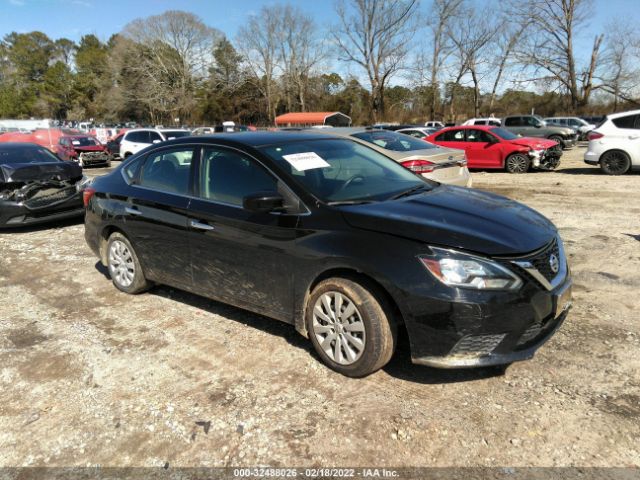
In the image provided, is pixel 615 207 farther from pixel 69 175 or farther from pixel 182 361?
pixel 69 175

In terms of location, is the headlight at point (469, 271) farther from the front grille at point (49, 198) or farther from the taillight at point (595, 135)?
the taillight at point (595, 135)

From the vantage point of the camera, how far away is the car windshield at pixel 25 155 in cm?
867

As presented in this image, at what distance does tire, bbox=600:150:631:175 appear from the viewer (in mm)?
13023

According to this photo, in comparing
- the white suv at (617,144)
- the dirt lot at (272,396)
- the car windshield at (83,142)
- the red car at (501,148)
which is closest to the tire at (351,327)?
the dirt lot at (272,396)

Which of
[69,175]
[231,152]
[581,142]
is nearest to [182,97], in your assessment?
[581,142]

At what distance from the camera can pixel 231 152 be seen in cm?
391

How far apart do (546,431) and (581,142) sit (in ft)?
103

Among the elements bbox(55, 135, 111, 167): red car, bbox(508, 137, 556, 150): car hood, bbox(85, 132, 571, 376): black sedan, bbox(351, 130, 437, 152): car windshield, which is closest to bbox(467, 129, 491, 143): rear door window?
bbox(508, 137, 556, 150): car hood

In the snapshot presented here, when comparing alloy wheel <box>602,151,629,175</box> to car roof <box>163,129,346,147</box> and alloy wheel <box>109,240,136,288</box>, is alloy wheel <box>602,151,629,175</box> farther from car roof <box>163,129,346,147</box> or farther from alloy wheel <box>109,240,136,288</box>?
alloy wheel <box>109,240,136,288</box>

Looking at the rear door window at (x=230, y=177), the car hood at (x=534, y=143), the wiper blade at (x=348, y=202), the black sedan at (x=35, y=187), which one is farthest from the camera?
the car hood at (x=534, y=143)

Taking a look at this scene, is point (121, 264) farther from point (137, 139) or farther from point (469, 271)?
point (137, 139)

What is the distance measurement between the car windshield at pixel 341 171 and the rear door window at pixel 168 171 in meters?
0.88

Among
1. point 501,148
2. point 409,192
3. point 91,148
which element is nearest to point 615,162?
point 501,148

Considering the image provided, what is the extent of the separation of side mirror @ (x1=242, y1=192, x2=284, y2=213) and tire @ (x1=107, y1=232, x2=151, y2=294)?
1986mm
